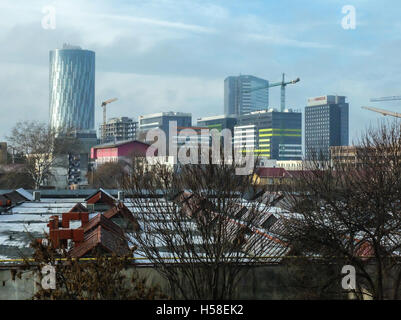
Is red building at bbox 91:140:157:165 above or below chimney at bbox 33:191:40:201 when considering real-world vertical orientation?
above

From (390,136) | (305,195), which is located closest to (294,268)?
(305,195)

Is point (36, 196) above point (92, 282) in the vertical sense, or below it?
below

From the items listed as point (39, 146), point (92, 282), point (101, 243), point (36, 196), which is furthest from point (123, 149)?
point (92, 282)

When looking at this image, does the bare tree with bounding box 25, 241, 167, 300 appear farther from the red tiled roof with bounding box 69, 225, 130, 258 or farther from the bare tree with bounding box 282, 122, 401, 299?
the bare tree with bounding box 282, 122, 401, 299

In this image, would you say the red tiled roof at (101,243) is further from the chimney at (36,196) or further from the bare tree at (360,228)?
the chimney at (36,196)

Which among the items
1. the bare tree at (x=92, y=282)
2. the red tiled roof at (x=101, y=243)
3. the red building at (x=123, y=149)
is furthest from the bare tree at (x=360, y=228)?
the red building at (x=123, y=149)

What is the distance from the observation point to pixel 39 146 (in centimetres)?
7906

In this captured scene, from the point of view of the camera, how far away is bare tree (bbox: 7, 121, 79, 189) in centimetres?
7619

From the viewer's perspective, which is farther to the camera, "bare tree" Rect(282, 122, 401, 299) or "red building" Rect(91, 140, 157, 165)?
"red building" Rect(91, 140, 157, 165)

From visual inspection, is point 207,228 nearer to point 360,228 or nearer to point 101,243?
point 101,243

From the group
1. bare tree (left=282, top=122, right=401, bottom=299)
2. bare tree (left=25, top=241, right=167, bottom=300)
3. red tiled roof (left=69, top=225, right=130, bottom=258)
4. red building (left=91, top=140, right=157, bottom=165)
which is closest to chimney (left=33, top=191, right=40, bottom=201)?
red tiled roof (left=69, top=225, right=130, bottom=258)
